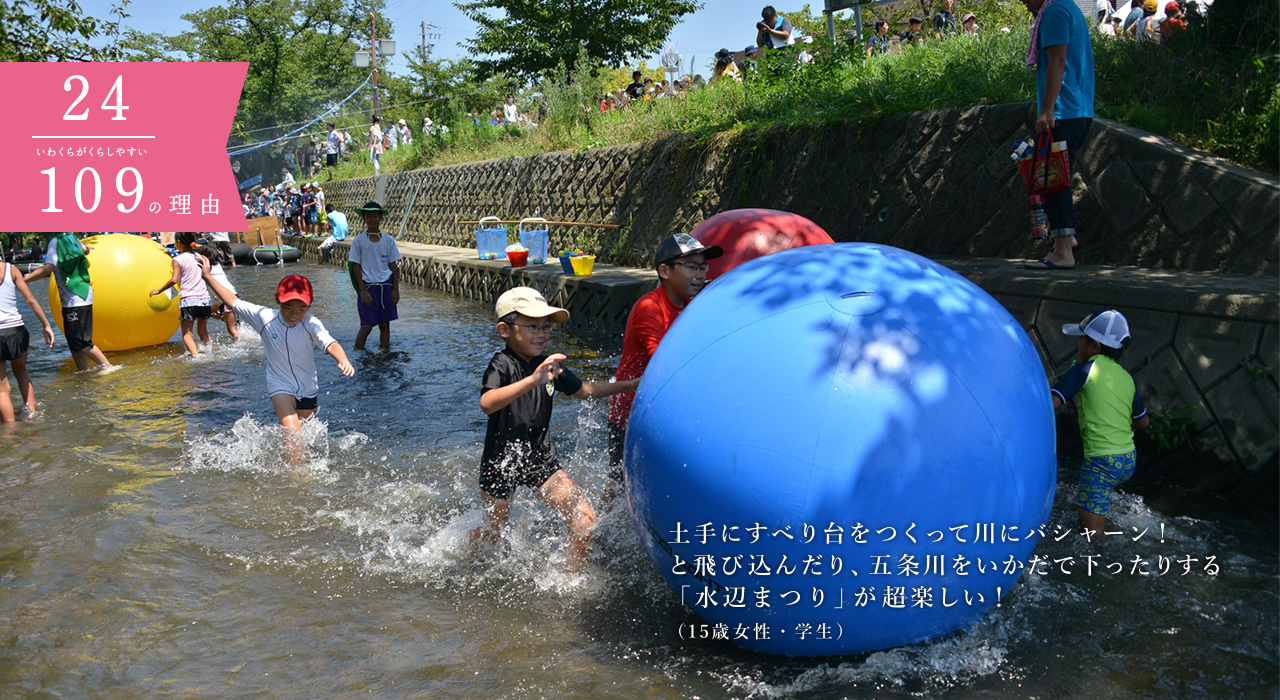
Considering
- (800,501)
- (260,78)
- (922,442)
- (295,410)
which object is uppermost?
(260,78)

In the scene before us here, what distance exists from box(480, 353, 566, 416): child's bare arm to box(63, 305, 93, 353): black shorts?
326 inches

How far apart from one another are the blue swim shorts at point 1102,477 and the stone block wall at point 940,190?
2528 mm

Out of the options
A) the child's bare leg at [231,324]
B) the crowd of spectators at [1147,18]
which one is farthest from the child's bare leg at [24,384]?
the crowd of spectators at [1147,18]

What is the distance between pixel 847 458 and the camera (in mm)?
2986

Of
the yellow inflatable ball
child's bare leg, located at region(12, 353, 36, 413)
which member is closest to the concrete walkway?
child's bare leg, located at region(12, 353, 36, 413)

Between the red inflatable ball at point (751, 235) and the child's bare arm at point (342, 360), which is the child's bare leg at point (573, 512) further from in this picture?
the child's bare arm at point (342, 360)

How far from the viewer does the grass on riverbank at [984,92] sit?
6844 millimetres

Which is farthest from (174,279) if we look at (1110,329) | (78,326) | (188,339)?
(1110,329)

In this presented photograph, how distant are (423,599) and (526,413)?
1120mm

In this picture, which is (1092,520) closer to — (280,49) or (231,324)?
(231,324)

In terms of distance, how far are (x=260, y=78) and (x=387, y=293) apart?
169 ft

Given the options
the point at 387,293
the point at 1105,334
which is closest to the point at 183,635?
the point at 1105,334

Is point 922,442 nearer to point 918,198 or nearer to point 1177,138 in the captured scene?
point 1177,138

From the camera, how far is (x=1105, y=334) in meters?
4.88
